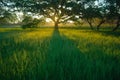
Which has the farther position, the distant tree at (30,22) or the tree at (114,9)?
the distant tree at (30,22)

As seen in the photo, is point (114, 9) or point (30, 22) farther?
point (30, 22)

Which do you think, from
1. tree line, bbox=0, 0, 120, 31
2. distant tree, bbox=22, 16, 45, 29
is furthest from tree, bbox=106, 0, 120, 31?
distant tree, bbox=22, 16, 45, 29

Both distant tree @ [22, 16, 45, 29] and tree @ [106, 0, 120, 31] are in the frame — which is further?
distant tree @ [22, 16, 45, 29]

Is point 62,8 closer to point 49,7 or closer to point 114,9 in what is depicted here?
point 49,7

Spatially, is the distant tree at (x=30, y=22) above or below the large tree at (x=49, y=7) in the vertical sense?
below

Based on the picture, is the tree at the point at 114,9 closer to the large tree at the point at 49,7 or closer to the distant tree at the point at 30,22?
the large tree at the point at 49,7

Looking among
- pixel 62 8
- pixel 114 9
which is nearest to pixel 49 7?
pixel 62 8

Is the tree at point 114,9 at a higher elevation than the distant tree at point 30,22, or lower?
higher

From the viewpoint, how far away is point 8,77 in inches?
110

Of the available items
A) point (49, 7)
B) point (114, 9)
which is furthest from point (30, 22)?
point (114, 9)

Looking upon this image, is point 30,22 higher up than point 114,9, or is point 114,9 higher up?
point 114,9

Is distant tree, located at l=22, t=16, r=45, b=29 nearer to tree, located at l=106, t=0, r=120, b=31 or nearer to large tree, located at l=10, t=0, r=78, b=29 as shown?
large tree, located at l=10, t=0, r=78, b=29

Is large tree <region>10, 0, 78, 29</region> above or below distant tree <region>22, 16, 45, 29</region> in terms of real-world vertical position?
above

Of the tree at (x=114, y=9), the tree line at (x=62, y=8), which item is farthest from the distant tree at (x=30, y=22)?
the tree at (x=114, y=9)
